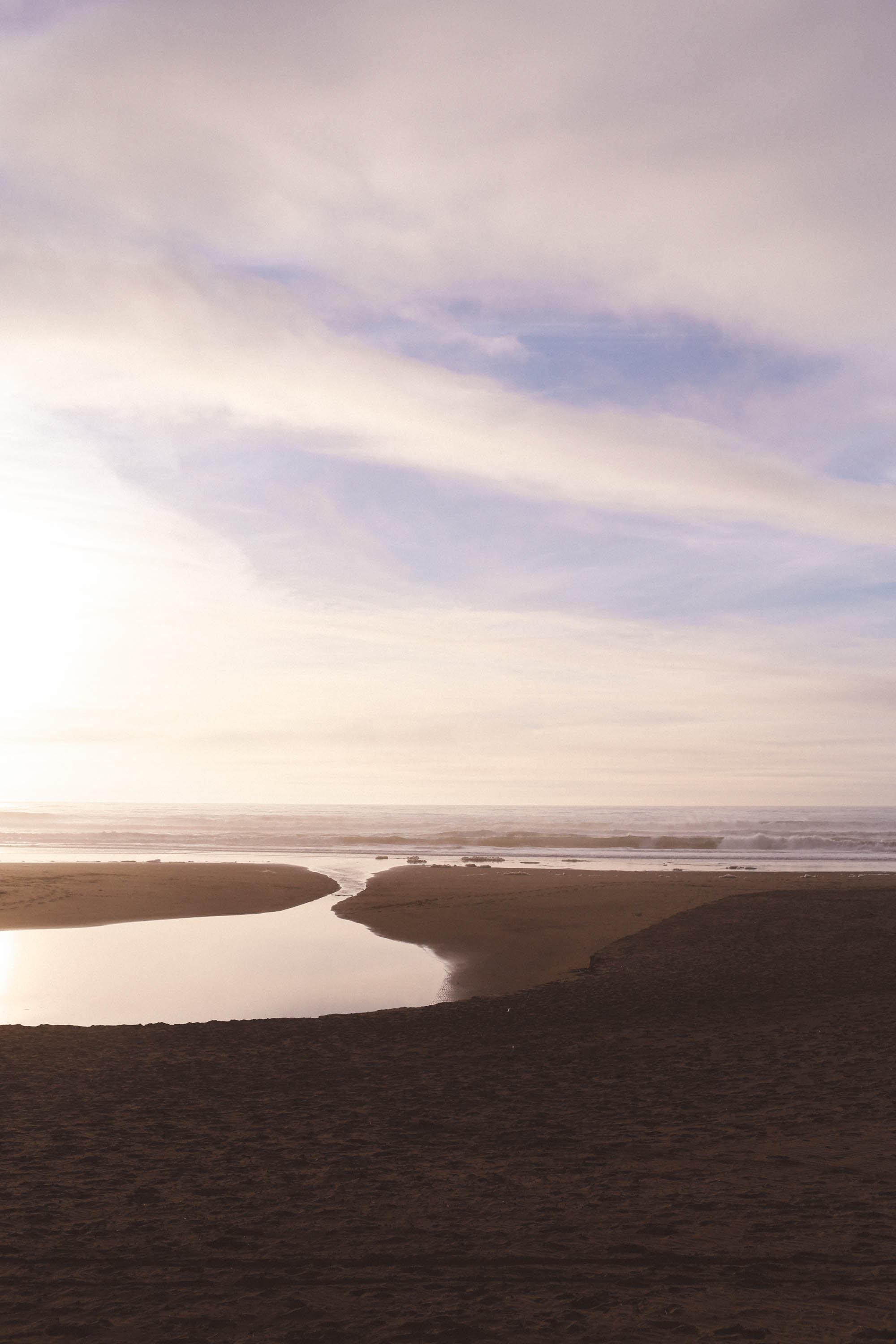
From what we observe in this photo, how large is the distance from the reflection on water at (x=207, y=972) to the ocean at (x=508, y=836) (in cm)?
2411

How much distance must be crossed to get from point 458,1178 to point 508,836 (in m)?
58.3

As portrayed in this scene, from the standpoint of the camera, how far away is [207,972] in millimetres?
18266

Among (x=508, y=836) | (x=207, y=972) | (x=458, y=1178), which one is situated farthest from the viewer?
(x=508, y=836)

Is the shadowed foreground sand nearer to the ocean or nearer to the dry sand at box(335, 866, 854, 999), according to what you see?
the dry sand at box(335, 866, 854, 999)

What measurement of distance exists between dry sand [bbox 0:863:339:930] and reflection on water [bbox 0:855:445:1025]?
1753 mm

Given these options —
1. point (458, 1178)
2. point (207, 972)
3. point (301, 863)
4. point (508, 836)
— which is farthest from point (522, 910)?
point (508, 836)

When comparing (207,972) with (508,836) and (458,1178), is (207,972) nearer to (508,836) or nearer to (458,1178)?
(458,1178)

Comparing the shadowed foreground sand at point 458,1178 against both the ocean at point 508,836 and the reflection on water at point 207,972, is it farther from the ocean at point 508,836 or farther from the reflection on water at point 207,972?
the ocean at point 508,836

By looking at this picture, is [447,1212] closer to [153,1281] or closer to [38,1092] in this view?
[153,1281]

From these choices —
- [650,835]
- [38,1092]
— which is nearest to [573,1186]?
[38,1092]

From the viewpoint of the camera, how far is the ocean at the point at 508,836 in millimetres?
51594

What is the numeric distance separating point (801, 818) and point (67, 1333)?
107 metres

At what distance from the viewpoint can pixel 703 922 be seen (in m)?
22.0

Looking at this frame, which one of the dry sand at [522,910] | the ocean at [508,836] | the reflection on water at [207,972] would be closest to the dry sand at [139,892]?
the reflection on water at [207,972]
